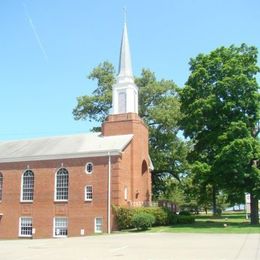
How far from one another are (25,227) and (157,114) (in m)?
20.1

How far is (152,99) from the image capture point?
55.6 m

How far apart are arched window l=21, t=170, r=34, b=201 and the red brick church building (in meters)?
0.10

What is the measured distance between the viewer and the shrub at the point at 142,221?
34750mm

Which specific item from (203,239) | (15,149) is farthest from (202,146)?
(15,149)

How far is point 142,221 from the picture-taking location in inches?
1367

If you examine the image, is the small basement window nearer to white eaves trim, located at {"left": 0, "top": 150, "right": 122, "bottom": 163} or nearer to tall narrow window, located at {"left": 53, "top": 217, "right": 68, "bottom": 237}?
white eaves trim, located at {"left": 0, "top": 150, "right": 122, "bottom": 163}

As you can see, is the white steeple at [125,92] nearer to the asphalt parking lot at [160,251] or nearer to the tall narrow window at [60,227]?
the tall narrow window at [60,227]

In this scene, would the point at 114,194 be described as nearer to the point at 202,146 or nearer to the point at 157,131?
the point at 202,146

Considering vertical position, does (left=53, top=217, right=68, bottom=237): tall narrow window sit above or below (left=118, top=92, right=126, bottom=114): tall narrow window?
below

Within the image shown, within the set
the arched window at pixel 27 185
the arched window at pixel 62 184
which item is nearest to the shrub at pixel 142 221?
the arched window at pixel 62 184

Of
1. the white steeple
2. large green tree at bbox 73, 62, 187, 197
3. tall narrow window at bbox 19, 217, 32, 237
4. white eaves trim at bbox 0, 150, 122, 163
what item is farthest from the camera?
large green tree at bbox 73, 62, 187, 197

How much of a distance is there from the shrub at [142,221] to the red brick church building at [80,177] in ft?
11.6

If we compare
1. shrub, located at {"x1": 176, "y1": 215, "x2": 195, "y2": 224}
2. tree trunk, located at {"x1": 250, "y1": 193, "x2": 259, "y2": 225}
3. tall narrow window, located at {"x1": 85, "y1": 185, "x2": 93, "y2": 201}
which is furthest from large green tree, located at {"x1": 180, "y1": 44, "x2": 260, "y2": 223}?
tall narrow window, located at {"x1": 85, "y1": 185, "x2": 93, "y2": 201}

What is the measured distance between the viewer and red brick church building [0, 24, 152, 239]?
39688mm
